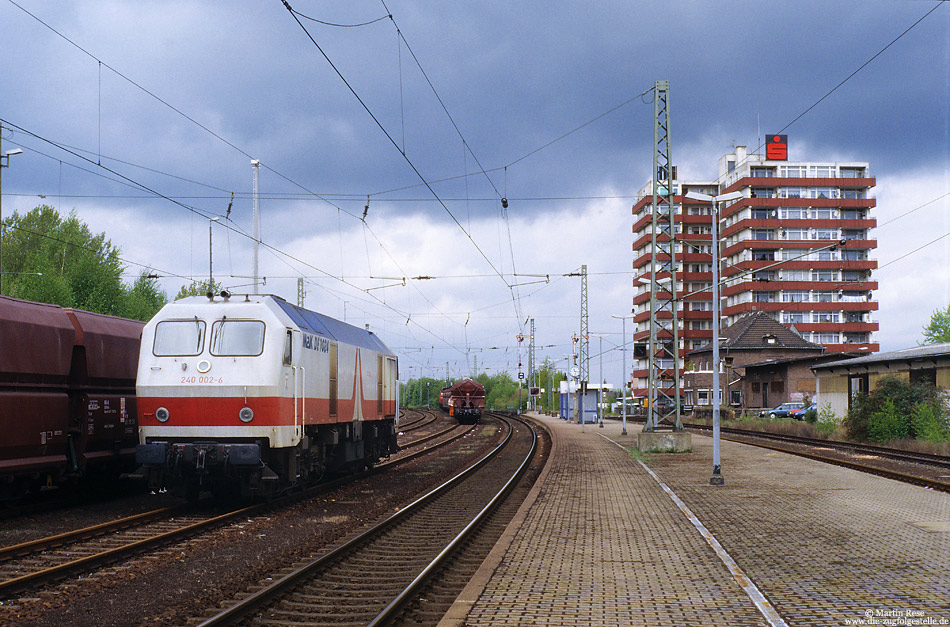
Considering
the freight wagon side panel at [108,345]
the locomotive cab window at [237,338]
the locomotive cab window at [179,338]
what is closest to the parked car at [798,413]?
the freight wagon side panel at [108,345]

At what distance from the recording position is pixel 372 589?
9039 mm

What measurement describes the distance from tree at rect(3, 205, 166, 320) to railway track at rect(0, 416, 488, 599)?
100 feet

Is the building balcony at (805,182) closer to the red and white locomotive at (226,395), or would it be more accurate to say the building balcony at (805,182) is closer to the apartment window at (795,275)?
the apartment window at (795,275)

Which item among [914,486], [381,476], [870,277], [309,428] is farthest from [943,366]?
[870,277]

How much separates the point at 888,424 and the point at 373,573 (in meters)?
28.9

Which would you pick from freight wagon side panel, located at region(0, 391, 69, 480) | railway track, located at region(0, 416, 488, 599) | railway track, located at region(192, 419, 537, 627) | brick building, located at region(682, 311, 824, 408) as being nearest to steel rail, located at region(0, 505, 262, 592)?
railway track, located at region(0, 416, 488, 599)

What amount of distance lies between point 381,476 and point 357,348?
3669 millimetres

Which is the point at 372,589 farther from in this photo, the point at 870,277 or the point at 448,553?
the point at 870,277

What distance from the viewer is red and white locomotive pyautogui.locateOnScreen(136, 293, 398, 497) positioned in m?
13.9

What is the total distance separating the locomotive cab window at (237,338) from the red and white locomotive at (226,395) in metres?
0.02

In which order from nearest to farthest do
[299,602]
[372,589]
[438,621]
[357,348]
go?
[438,621], [299,602], [372,589], [357,348]

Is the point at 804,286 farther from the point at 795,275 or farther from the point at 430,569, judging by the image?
the point at 430,569

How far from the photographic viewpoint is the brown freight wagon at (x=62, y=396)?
1295 centimetres

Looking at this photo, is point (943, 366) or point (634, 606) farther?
point (943, 366)
